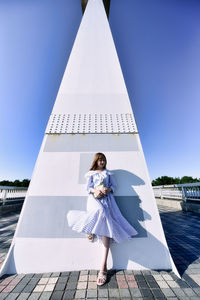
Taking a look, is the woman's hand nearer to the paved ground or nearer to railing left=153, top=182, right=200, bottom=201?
the paved ground

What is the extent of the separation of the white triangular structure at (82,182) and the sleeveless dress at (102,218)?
29cm

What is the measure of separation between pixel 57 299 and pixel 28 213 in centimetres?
113

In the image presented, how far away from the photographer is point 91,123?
2.69 metres

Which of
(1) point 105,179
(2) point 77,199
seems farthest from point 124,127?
(2) point 77,199

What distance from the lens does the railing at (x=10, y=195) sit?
18.1 feet

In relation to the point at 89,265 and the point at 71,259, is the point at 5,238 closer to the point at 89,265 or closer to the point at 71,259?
the point at 71,259

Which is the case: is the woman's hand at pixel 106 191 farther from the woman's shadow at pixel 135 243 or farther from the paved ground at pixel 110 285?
the paved ground at pixel 110 285

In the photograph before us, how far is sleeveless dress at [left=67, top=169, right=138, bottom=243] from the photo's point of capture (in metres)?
1.50

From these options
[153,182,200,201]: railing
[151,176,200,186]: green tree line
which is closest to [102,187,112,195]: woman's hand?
[153,182,200,201]: railing

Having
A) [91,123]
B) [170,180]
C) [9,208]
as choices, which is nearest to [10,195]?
[9,208]

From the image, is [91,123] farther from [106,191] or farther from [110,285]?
→ [110,285]

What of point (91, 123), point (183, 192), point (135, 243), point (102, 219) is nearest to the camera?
point (102, 219)

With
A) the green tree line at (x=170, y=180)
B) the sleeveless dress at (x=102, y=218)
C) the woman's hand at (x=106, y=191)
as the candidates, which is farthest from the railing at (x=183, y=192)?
the green tree line at (x=170, y=180)

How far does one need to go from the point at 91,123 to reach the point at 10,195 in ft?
20.7
